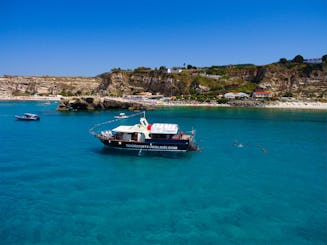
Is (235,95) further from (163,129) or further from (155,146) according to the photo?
(155,146)

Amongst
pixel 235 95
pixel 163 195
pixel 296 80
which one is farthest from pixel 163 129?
pixel 296 80

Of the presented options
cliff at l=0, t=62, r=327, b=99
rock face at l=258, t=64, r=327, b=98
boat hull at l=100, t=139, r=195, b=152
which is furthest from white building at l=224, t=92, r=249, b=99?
boat hull at l=100, t=139, r=195, b=152

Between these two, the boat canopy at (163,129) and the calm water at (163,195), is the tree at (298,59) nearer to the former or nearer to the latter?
the calm water at (163,195)

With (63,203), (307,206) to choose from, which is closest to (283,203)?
(307,206)

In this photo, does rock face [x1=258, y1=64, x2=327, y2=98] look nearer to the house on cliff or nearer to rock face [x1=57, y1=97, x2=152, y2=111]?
the house on cliff

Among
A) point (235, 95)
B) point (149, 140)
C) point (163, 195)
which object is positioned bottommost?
point (163, 195)

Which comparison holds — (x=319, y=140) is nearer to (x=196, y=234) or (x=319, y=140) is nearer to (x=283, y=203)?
(x=283, y=203)

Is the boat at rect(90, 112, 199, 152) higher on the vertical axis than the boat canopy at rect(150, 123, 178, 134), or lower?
lower
